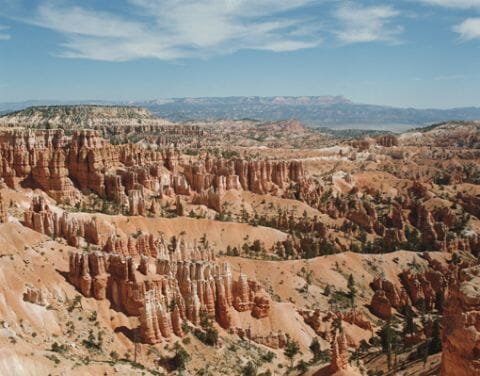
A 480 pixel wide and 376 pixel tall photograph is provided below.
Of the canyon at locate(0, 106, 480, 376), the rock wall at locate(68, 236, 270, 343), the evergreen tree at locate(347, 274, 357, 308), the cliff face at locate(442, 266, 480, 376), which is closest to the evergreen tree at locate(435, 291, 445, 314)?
the canyon at locate(0, 106, 480, 376)

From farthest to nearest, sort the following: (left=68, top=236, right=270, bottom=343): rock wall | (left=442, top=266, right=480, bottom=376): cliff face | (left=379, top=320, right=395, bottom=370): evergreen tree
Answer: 1. (left=68, top=236, right=270, bottom=343): rock wall
2. (left=379, top=320, right=395, bottom=370): evergreen tree
3. (left=442, top=266, right=480, bottom=376): cliff face

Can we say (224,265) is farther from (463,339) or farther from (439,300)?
(463,339)

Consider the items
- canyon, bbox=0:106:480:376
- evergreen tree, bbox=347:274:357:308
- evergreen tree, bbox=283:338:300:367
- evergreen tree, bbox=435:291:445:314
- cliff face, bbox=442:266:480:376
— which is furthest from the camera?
evergreen tree, bbox=435:291:445:314

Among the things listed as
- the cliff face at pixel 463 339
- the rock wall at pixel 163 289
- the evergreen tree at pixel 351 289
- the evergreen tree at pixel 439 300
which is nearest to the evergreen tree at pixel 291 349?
the rock wall at pixel 163 289

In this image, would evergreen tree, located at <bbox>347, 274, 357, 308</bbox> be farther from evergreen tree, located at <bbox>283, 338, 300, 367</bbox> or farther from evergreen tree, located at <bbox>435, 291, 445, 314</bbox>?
evergreen tree, located at <bbox>283, 338, 300, 367</bbox>

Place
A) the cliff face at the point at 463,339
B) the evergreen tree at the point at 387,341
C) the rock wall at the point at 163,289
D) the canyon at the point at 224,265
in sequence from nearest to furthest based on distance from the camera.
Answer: the cliff face at the point at 463,339
the canyon at the point at 224,265
the evergreen tree at the point at 387,341
the rock wall at the point at 163,289

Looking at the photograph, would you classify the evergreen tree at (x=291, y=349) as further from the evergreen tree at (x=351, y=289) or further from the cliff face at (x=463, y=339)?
the cliff face at (x=463, y=339)

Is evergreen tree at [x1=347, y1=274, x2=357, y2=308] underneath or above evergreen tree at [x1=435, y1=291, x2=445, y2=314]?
above

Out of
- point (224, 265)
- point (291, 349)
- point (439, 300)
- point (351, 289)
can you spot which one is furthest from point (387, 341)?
point (439, 300)

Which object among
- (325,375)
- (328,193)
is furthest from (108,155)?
(325,375)

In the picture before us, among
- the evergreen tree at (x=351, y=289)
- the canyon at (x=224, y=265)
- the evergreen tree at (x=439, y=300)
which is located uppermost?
the canyon at (x=224, y=265)
